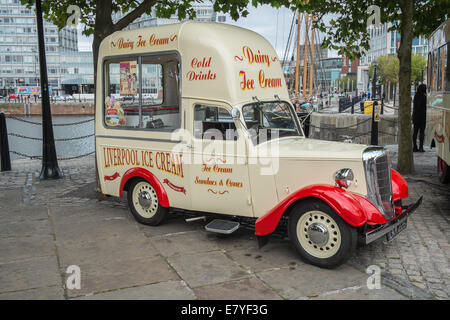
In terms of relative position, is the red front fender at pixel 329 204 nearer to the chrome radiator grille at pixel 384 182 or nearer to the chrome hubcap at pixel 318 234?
the chrome hubcap at pixel 318 234

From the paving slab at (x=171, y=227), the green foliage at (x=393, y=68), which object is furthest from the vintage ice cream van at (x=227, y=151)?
the green foliage at (x=393, y=68)

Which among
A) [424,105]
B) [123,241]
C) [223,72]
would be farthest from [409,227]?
[424,105]

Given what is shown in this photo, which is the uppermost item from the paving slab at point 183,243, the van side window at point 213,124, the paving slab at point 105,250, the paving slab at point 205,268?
the van side window at point 213,124

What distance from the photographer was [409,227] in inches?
266

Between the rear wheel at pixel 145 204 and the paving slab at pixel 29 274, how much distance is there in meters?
1.65

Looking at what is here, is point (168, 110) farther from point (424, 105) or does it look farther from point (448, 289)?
point (424, 105)

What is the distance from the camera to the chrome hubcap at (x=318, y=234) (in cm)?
506

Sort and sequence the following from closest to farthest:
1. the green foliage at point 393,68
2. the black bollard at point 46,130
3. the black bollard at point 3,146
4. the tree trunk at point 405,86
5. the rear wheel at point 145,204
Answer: the rear wheel at point 145,204
the tree trunk at point 405,86
the black bollard at point 46,130
the black bollard at point 3,146
the green foliage at point 393,68

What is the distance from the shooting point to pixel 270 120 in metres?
6.30

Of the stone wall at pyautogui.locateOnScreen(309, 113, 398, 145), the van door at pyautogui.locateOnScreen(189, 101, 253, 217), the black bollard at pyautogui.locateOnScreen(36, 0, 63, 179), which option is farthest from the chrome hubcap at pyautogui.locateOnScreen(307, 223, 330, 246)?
the stone wall at pyautogui.locateOnScreen(309, 113, 398, 145)

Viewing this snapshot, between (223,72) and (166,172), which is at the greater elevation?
(223,72)

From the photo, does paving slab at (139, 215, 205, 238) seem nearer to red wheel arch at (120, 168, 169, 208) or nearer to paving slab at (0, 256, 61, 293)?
red wheel arch at (120, 168, 169, 208)

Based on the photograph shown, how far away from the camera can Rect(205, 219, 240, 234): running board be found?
5770mm

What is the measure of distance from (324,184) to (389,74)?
65.0 metres
